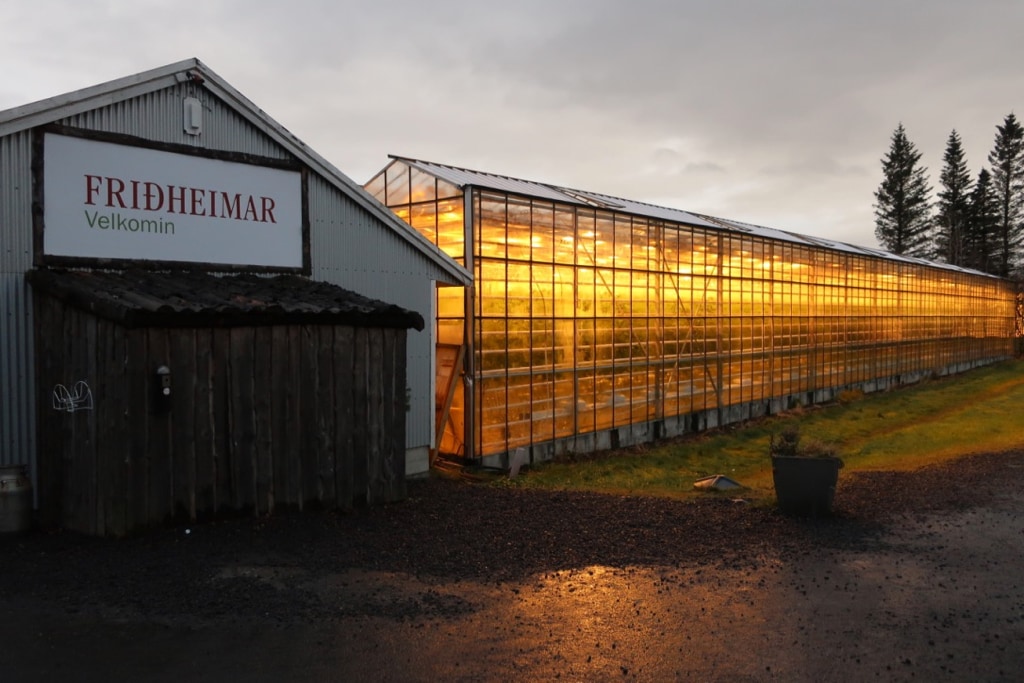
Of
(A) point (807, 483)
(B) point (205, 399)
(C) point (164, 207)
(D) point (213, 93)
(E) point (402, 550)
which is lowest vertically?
(E) point (402, 550)

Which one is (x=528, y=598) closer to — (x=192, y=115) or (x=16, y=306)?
(x=16, y=306)

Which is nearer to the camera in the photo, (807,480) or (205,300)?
(205,300)

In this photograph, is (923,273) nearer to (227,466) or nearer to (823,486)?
(823,486)

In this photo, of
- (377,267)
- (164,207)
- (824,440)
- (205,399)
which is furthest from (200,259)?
(824,440)

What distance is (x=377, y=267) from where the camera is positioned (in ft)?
41.3

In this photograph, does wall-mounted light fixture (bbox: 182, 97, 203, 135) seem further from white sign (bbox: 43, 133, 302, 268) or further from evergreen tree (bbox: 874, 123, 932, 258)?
evergreen tree (bbox: 874, 123, 932, 258)

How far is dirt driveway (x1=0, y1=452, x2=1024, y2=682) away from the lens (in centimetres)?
554

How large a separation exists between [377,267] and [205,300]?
13.2ft

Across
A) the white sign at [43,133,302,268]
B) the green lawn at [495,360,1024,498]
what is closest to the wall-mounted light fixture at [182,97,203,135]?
the white sign at [43,133,302,268]

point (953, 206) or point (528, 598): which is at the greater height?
point (953, 206)

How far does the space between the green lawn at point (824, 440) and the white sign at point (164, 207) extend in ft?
20.5

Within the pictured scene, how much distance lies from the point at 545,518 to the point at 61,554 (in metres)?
5.24

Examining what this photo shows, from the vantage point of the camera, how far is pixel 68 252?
9336mm

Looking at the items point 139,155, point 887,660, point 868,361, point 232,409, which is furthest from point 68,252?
point 868,361
